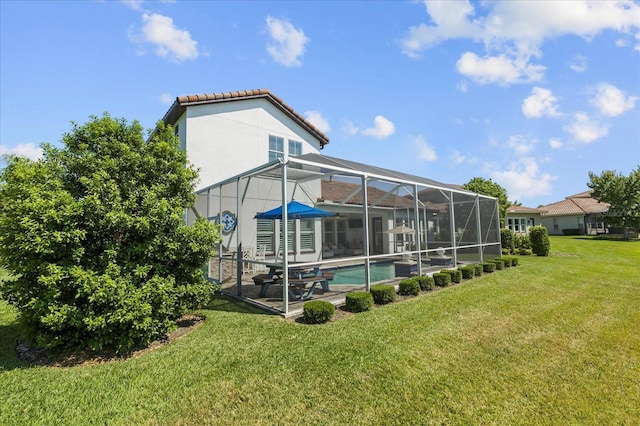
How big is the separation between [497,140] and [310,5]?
9802mm

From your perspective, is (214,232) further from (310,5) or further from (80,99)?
(310,5)

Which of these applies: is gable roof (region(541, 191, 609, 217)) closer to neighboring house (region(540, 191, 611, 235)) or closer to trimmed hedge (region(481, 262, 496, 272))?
neighboring house (region(540, 191, 611, 235))

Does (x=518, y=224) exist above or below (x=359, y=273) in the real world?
above

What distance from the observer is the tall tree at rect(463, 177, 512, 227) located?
69.3ft

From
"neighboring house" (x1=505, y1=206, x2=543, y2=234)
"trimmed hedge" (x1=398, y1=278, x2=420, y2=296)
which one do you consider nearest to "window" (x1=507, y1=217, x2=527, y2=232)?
"neighboring house" (x1=505, y1=206, x2=543, y2=234)

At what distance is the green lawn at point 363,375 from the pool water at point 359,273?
4095 mm

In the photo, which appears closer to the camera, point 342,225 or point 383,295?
point 383,295

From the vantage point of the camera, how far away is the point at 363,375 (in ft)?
11.7

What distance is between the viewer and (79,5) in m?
6.86

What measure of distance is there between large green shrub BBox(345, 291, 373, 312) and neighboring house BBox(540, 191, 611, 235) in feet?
126

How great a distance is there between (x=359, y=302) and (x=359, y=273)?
5.80 m

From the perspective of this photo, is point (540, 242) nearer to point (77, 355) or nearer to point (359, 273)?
point (359, 273)

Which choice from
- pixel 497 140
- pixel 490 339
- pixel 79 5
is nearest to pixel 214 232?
pixel 490 339

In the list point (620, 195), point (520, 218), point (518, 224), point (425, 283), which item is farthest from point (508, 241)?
point (520, 218)
